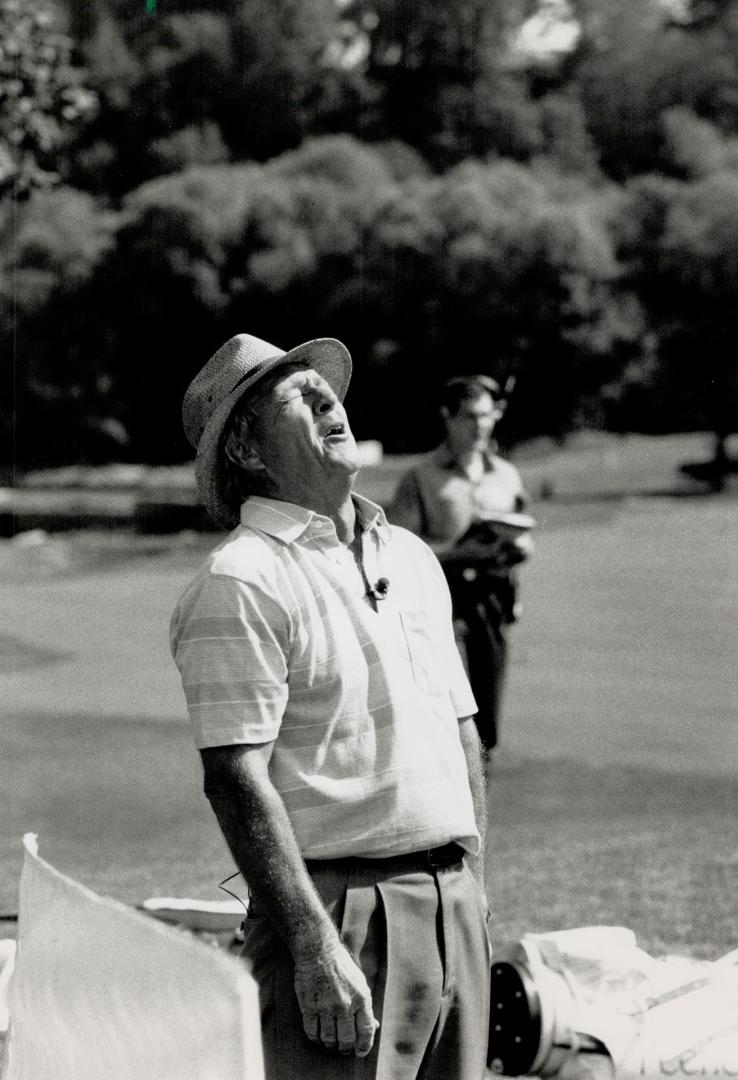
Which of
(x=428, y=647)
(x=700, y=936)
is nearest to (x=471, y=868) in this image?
(x=428, y=647)

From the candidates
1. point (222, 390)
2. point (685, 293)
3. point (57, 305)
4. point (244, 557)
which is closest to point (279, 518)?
point (244, 557)

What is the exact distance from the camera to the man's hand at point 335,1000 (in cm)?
224

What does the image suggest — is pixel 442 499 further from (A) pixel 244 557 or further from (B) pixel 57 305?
(B) pixel 57 305

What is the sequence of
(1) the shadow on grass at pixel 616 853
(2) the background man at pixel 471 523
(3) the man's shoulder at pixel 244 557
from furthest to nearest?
(2) the background man at pixel 471 523 < (1) the shadow on grass at pixel 616 853 < (3) the man's shoulder at pixel 244 557

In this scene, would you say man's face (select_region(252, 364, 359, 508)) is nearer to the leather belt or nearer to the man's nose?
the man's nose

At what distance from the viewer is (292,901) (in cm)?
224

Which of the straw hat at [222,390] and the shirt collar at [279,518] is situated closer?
the shirt collar at [279,518]

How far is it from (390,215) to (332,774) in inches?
837

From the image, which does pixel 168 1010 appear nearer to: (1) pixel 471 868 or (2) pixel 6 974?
(1) pixel 471 868

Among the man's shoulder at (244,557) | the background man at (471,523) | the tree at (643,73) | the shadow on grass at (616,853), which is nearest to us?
the man's shoulder at (244,557)

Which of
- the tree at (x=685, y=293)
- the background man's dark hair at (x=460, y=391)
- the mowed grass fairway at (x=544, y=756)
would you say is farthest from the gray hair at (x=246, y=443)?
the tree at (x=685, y=293)

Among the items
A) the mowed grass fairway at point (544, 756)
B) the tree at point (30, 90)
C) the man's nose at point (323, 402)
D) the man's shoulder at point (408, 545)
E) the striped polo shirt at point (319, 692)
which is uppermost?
the tree at point (30, 90)

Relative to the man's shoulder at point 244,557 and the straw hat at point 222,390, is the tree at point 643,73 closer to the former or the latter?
the straw hat at point 222,390

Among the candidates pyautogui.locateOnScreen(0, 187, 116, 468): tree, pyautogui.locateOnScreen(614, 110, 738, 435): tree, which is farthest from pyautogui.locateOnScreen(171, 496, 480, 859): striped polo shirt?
pyautogui.locateOnScreen(0, 187, 116, 468): tree
